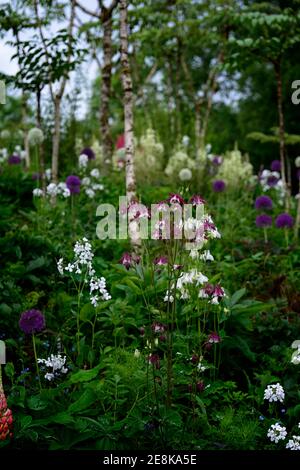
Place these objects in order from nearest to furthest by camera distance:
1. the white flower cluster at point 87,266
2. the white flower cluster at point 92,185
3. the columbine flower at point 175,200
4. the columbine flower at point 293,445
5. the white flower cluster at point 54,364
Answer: the columbine flower at point 175,200
the columbine flower at point 293,445
the white flower cluster at point 87,266
the white flower cluster at point 54,364
the white flower cluster at point 92,185

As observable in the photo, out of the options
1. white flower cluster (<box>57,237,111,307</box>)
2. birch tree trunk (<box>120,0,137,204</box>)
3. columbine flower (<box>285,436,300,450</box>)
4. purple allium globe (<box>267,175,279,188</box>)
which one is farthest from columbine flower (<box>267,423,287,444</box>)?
purple allium globe (<box>267,175,279,188</box>)

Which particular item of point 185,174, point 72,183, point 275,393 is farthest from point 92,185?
point 275,393

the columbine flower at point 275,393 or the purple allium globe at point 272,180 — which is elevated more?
the purple allium globe at point 272,180

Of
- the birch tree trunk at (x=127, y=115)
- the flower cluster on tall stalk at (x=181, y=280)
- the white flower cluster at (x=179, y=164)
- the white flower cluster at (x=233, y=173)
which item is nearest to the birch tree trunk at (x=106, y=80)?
the white flower cluster at (x=179, y=164)

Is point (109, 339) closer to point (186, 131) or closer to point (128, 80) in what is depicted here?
point (128, 80)

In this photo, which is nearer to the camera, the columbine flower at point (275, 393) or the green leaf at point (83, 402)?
the green leaf at point (83, 402)

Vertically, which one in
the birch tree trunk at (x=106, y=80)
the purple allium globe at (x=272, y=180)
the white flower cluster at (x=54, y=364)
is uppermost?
the birch tree trunk at (x=106, y=80)

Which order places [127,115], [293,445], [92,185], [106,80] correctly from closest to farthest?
[293,445] < [127,115] < [92,185] < [106,80]

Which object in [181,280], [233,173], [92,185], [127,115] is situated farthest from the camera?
[233,173]

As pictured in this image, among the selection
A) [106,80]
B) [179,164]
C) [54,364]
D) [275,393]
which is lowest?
[275,393]

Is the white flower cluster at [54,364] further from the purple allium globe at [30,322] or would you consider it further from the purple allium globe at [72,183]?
the purple allium globe at [72,183]

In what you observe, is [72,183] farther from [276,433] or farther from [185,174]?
[276,433]

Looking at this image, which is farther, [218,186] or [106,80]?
[106,80]
